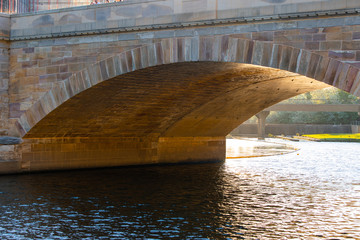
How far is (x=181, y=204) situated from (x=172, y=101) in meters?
7.43

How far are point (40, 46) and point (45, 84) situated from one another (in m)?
1.35

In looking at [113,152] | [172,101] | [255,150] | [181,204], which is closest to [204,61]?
[181,204]

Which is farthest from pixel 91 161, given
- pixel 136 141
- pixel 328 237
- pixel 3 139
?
pixel 328 237

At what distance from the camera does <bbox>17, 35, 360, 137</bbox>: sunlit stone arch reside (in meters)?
12.0

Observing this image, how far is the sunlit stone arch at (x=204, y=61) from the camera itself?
39.5 ft

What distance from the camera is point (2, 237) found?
10664 mm

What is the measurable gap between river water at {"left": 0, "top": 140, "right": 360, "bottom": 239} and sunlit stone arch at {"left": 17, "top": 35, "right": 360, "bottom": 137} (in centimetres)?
304

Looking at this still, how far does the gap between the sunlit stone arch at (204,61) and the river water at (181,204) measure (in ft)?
9.97

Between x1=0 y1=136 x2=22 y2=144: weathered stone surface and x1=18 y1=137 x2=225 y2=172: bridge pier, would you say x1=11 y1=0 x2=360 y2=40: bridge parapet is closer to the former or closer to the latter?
x1=0 y1=136 x2=22 y2=144: weathered stone surface

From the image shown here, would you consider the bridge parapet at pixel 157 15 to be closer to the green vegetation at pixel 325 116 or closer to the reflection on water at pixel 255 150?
the reflection on water at pixel 255 150

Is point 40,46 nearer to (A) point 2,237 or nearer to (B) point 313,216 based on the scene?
(A) point 2,237

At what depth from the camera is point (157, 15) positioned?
1515 centimetres

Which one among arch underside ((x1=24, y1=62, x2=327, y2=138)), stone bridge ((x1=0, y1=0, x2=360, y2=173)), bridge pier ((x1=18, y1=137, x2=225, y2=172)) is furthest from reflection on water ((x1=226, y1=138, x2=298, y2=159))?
stone bridge ((x1=0, y1=0, x2=360, y2=173))

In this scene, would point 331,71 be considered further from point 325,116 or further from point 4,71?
point 325,116
